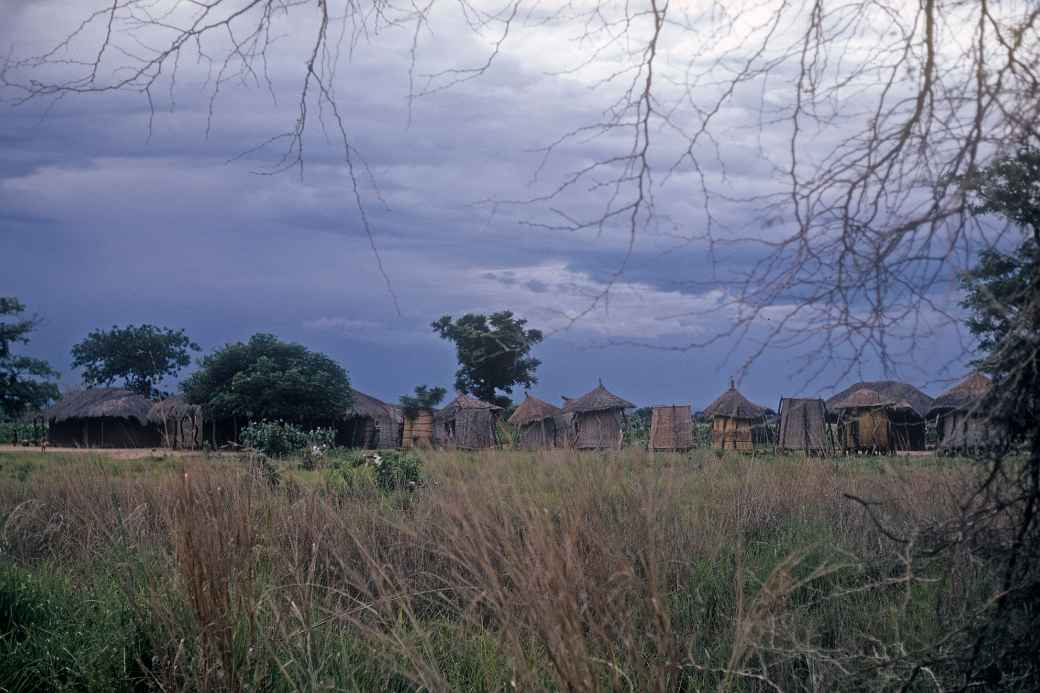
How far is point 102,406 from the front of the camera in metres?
37.2

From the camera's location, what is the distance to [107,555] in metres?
4.95

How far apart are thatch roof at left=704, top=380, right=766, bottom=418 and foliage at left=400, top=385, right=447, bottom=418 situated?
1435 centimetres

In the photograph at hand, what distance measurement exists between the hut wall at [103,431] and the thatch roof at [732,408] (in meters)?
22.3

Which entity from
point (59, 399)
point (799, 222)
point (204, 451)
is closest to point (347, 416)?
point (59, 399)

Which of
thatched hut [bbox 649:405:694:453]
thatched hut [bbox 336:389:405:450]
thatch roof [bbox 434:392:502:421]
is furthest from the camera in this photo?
thatched hut [bbox 336:389:405:450]

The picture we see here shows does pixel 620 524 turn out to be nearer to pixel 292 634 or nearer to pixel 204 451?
pixel 292 634

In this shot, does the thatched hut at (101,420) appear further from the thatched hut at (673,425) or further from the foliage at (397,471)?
the foliage at (397,471)

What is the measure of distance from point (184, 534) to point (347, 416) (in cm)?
3476

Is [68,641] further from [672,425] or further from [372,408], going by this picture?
[372,408]

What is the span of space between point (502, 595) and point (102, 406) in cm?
3879

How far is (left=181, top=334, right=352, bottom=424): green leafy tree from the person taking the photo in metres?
31.8

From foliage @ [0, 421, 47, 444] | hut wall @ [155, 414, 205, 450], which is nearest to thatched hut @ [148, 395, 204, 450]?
hut wall @ [155, 414, 205, 450]

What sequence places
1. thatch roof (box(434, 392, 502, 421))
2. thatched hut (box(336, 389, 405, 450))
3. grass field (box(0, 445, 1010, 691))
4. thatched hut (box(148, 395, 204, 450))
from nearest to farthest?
grass field (box(0, 445, 1010, 691)) < thatched hut (box(148, 395, 204, 450)) < thatch roof (box(434, 392, 502, 421)) < thatched hut (box(336, 389, 405, 450))

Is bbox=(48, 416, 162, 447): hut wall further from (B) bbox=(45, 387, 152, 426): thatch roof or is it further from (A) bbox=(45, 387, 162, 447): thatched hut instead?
(B) bbox=(45, 387, 152, 426): thatch roof
